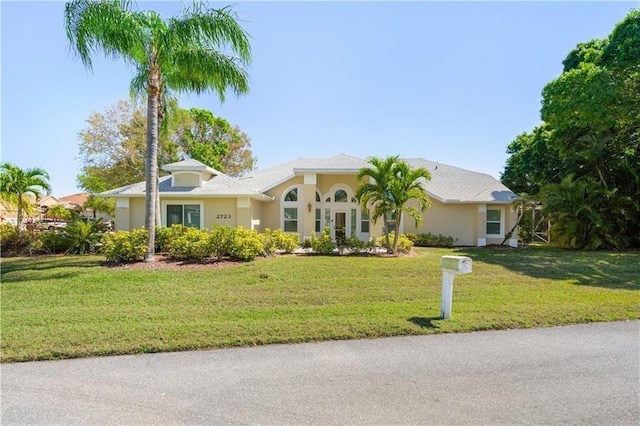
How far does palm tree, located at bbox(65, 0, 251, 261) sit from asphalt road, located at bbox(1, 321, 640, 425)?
8.21m

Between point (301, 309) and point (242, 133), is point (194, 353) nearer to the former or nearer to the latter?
point (301, 309)

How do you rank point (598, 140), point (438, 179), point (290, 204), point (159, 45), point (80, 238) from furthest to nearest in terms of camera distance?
point (438, 179) → point (290, 204) → point (598, 140) → point (80, 238) → point (159, 45)

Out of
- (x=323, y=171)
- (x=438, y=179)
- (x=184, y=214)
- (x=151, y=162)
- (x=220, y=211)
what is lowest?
(x=184, y=214)

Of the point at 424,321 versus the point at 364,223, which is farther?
the point at 364,223

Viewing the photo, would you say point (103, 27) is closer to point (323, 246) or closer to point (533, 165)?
point (323, 246)

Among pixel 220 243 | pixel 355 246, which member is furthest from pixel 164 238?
pixel 355 246

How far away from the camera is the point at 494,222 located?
19047mm

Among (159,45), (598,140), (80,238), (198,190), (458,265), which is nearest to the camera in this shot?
(458,265)

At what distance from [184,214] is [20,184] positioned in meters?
7.00

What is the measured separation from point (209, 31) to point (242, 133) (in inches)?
1027

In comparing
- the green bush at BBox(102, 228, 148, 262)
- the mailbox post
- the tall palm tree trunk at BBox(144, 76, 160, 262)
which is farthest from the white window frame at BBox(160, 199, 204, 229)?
the mailbox post

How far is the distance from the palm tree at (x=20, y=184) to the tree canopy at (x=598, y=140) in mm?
24171

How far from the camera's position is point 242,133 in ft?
119

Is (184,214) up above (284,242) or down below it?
above
